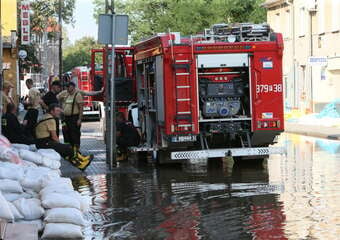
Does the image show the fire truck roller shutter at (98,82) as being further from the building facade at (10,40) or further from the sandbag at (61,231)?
the building facade at (10,40)

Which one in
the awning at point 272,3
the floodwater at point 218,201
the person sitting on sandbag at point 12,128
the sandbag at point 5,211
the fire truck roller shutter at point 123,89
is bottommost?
the floodwater at point 218,201

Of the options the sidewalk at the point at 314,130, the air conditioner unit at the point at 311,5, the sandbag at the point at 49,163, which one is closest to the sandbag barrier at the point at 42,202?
the sandbag at the point at 49,163

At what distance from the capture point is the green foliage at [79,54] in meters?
126

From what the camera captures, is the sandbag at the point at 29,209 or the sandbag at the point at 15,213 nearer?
the sandbag at the point at 15,213

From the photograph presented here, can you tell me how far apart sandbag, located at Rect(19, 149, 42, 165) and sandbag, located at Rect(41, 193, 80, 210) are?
3743 mm

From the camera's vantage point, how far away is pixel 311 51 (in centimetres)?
4081

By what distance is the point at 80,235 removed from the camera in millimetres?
8734

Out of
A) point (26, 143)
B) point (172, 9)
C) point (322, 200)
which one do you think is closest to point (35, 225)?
point (322, 200)

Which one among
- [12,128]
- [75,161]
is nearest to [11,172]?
[12,128]

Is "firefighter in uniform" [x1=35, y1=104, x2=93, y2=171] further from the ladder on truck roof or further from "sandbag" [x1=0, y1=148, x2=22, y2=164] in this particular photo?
"sandbag" [x1=0, y1=148, x2=22, y2=164]

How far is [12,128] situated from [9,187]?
222 inches

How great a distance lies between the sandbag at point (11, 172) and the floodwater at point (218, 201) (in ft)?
3.41

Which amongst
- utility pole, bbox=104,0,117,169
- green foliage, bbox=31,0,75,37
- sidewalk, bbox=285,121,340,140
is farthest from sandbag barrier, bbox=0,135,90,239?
green foliage, bbox=31,0,75,37

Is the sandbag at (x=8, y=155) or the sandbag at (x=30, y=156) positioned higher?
the sandbag at (x=8, y=155)
